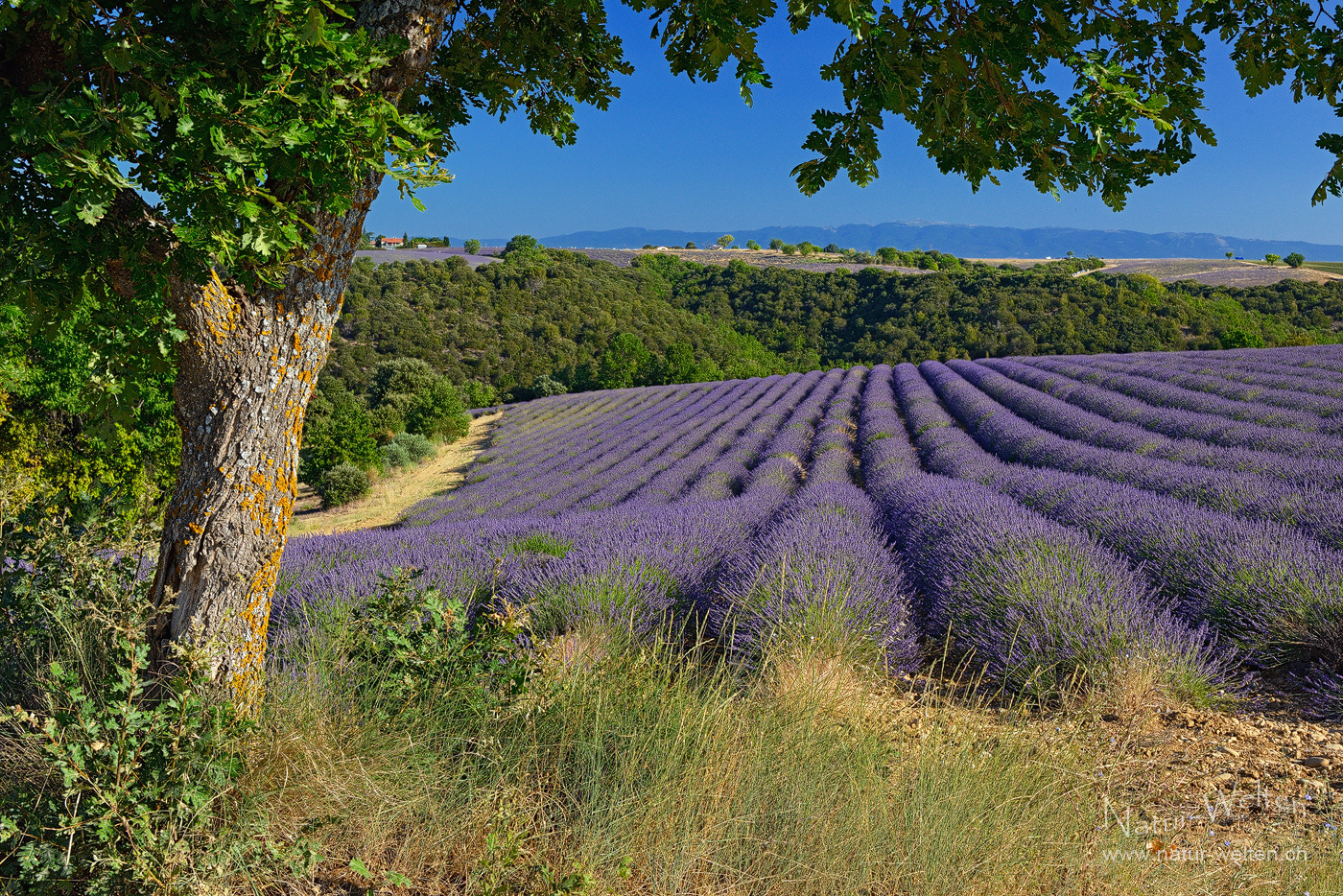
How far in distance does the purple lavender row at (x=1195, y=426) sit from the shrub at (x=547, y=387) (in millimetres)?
33825

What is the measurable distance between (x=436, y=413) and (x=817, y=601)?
87.4 feet

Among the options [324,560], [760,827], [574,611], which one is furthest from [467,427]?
[760,827]

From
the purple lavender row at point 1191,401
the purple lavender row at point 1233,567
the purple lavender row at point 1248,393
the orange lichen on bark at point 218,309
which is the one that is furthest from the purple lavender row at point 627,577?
the purple lavender row at point 1248,393

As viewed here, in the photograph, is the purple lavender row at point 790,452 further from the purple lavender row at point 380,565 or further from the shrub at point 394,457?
the shrub at point 394,457

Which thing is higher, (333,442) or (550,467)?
(333,442)

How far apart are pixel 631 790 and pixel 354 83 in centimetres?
199

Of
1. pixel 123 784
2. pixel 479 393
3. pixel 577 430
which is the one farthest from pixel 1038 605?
pixel 479 393

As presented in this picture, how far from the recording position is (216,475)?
Result: 1.77 metres

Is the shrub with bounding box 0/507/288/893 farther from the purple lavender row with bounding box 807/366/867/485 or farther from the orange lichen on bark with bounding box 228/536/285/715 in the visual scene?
the purple lavender row with bounding box 807/366/867/485

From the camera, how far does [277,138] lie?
127 centimetres

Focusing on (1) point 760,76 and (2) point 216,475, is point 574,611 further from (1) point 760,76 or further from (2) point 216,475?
(1) point 760,76

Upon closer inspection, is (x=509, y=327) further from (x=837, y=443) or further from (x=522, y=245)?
(x=837, y=443)

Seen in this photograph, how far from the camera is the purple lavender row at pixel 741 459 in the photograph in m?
8.82

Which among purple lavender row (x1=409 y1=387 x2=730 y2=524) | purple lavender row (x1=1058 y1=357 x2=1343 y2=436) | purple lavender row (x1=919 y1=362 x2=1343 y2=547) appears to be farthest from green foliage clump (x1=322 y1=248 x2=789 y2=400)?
purple lavender row (x1=919 y1=362 x2=1343 y2=547)
